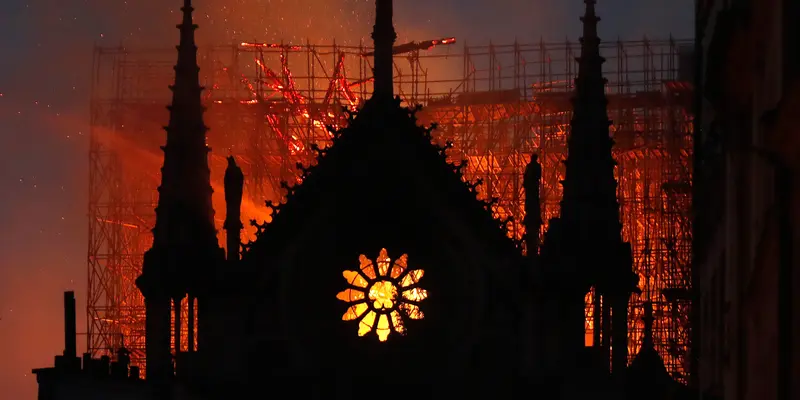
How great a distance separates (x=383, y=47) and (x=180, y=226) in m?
4.89

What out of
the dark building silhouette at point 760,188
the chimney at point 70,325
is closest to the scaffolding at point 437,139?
the chimney at point 70,325

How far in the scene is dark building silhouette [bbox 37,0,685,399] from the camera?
24.5m

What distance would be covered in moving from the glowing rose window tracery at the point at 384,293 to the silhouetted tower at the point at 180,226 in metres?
2.69

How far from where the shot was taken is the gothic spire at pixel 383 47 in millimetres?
26469

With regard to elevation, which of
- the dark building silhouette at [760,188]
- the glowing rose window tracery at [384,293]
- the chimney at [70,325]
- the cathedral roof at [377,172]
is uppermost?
the cathedral roof at [377,172]

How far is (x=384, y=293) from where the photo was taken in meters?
26.9

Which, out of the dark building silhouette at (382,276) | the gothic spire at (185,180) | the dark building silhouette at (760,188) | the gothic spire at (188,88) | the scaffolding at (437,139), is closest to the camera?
the dark building silhouette at (760,188)

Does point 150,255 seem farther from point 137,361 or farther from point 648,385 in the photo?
point 137,361

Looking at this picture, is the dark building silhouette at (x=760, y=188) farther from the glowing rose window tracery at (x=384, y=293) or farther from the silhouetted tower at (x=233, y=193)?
the glowing rose window tracery at (x=384, y=293)

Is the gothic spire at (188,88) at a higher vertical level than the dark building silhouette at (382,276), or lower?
higher

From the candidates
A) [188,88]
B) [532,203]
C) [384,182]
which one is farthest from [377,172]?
[188,88]

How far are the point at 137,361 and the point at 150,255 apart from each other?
22.1 meters

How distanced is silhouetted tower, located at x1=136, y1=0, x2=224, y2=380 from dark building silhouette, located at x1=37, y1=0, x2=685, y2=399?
3cm

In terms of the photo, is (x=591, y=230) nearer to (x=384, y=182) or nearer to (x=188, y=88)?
(x=384, y=182)
